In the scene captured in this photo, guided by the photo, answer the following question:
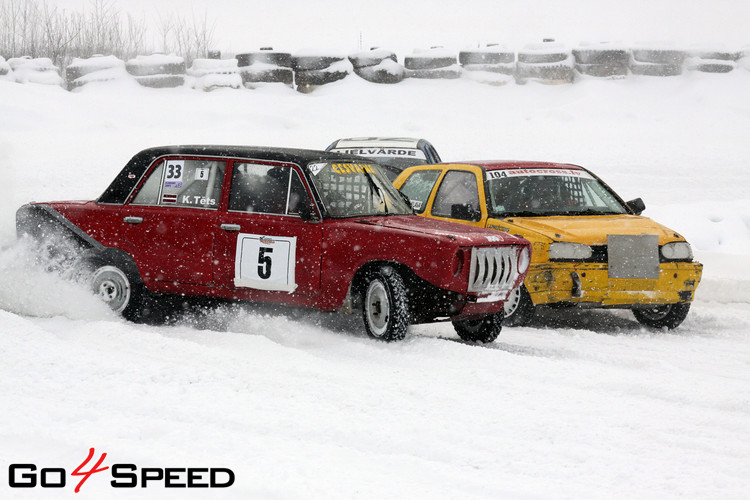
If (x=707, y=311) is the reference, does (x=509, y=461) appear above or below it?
above

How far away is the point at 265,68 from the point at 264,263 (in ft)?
72.1

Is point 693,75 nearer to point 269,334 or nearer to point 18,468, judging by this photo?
point 269,334

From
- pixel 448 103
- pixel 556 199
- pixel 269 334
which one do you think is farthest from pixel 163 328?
pixel 448 103

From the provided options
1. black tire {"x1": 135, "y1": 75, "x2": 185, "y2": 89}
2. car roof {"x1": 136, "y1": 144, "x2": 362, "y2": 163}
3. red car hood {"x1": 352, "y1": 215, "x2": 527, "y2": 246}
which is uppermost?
car roof {"x1": 136, "y1": 144, "x2": 362, "y2": 163}

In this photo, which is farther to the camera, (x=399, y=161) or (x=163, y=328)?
(x=399, y=161)

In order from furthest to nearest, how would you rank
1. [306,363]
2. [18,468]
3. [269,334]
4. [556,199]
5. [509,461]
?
[556,199] < [269,334] < [306,363] < [509,461] < [18,468]

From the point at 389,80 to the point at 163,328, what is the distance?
→ 2314 centimetres

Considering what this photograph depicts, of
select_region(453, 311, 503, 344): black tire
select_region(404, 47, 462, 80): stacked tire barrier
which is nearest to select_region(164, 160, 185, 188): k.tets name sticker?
select_region(453, 311, 503, 344): black tire

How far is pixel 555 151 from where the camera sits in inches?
925

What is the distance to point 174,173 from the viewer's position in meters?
8.18

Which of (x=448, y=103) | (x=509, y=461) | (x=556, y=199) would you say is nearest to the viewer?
(x=509, y=461)

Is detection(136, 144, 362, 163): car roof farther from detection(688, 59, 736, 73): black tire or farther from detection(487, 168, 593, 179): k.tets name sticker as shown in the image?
detection(688, 59, 736, 73): black tire

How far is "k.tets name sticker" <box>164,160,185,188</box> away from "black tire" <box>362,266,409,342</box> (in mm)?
1954

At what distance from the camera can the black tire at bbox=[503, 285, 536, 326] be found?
832 cm
